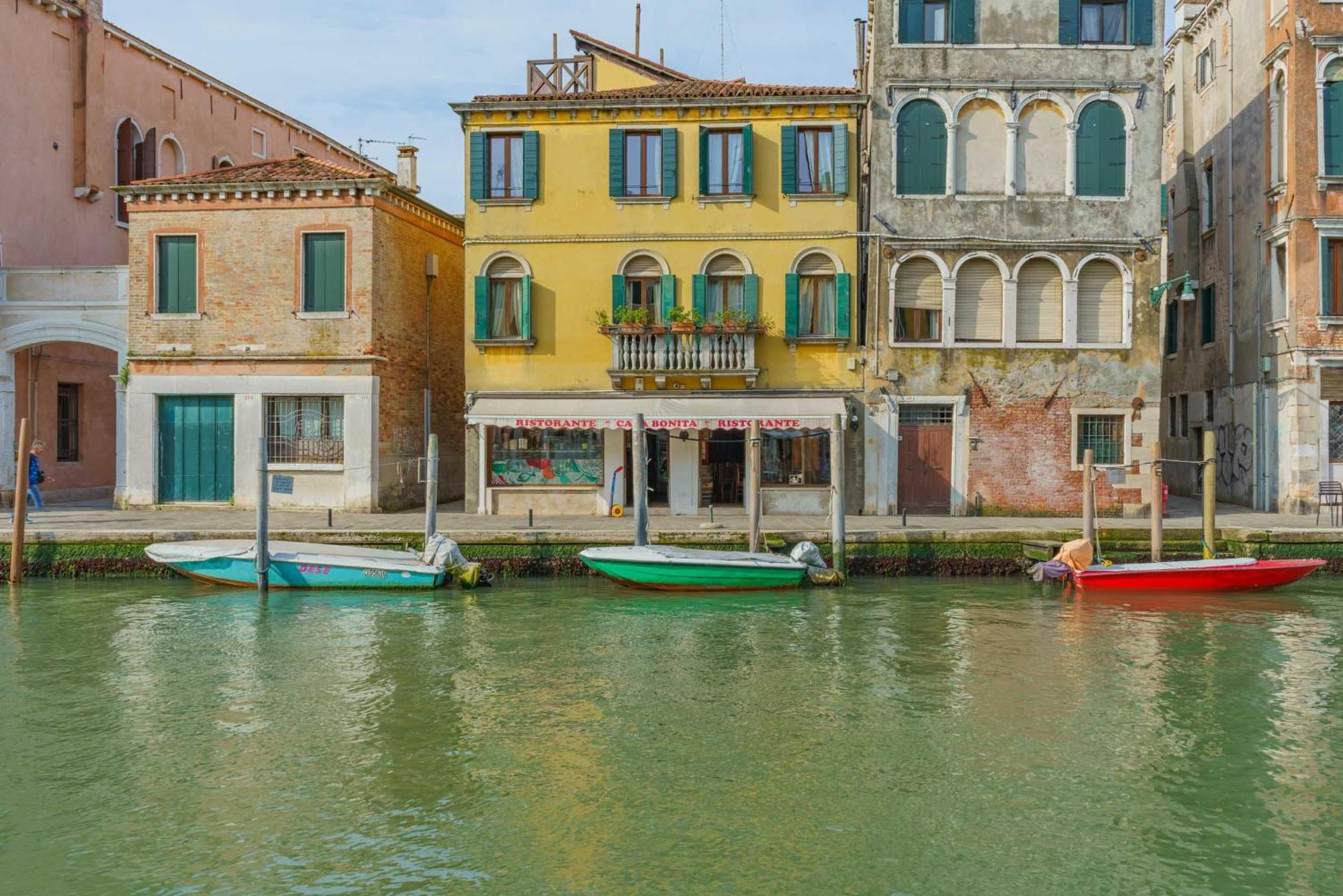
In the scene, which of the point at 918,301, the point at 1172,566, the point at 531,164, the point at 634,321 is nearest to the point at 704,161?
the point at 531,164

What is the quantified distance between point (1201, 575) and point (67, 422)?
22.9 meters

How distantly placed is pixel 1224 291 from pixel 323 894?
25.0m

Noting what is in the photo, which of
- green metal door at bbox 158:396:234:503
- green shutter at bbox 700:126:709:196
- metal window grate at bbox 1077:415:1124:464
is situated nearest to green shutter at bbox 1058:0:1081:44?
green shutter at bbox 700:126:709:196

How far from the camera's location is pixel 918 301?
23188 mm

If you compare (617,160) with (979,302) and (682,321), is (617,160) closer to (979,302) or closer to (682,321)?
(682,321)

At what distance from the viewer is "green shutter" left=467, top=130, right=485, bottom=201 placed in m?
23.1

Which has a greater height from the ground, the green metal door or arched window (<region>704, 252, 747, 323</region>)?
arched window (<region>704, 252, 747, 323</region>)

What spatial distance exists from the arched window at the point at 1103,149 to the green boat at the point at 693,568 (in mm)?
10225

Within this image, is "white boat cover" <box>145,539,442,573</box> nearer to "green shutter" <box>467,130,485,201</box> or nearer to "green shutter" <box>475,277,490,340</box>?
"green shutter" <box>475,277,490,340</box>

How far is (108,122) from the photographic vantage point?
27609mm

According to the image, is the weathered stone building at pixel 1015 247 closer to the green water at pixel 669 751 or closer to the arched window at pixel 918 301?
the arched window at pixel 918 301

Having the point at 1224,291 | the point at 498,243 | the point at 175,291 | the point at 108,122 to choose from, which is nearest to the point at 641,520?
the point at 498,243

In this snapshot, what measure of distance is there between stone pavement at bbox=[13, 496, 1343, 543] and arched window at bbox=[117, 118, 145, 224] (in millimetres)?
8921

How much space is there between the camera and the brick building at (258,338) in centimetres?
2306
